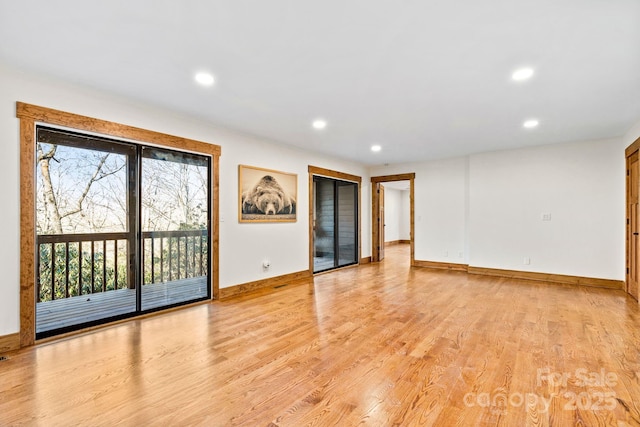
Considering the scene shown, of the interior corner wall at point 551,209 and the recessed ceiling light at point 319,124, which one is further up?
the recessed ceiling light at point 319,124

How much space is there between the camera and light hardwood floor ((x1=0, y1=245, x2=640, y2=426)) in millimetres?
1743

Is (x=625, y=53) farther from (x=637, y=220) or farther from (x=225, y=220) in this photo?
(x=225, y=220)

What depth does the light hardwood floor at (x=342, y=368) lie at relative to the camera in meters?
1.74

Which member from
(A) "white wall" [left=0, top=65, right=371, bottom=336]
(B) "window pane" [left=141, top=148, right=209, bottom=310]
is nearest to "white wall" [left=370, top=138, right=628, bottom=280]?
(A) "white wall" [left=0, top=65, right=371, bottom=336]

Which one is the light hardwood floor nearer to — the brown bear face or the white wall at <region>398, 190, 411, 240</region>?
the brown bear face

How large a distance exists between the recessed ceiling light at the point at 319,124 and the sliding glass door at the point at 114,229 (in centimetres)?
155

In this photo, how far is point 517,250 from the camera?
5613 mm

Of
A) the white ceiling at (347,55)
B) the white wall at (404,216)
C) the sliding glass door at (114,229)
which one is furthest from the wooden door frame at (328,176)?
the white wall at (404,216)

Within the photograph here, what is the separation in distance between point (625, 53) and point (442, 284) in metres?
3.65

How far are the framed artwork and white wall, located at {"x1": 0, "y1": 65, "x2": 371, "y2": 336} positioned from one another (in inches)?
4.2

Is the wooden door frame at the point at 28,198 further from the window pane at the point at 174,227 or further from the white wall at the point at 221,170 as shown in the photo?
the window pane at the point at 174,227

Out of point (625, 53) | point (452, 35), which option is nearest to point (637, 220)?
point (625, 53)

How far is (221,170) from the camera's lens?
425 centimetres

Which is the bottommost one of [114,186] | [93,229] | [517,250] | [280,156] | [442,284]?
[442,284]
